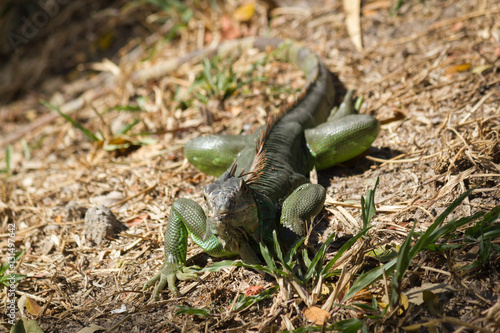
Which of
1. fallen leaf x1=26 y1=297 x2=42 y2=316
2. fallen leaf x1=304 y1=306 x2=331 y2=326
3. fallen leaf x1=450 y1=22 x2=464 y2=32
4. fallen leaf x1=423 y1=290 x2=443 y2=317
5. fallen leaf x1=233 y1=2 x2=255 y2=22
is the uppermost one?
fallen leaf x1=233 y1=2 x2=255 y2=22

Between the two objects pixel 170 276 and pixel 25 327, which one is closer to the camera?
pixel 25 327

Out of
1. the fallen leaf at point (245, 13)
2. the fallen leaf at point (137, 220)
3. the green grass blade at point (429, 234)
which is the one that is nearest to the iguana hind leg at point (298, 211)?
the green grass blade at point (429, 234)

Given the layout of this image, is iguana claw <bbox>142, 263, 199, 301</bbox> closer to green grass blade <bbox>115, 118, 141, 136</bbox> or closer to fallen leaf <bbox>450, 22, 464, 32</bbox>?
green grass blade <bbox>115, 118, 141, 136</bbox>

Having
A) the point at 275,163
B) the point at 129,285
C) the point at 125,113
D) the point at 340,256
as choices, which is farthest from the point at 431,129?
the point at 125,113

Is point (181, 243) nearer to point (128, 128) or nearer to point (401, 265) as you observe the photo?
point (401, 265)

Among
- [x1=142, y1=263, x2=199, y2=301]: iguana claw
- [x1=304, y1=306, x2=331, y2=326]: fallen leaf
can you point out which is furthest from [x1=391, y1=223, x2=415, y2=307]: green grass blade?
[x1=142, y1=263, x2=199, y2=301]: iguana claw

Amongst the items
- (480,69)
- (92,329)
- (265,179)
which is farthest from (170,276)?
(480,69)
